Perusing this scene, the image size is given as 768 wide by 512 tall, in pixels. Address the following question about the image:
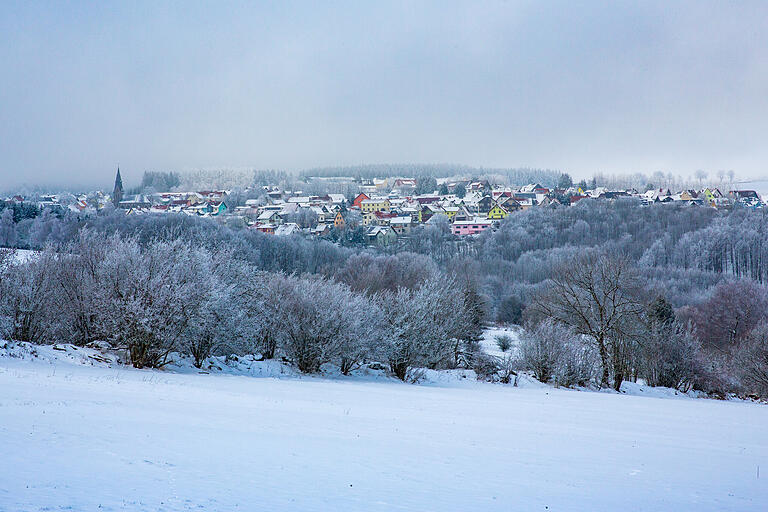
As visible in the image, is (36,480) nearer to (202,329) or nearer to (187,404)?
(187,404)

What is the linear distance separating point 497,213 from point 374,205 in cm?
3464

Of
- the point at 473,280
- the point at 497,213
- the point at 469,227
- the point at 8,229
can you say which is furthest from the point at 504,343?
the point at 497,213

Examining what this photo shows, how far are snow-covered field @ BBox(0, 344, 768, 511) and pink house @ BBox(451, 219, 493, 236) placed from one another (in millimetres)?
111433

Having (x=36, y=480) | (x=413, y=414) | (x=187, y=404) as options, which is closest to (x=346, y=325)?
(x=413, y=414)

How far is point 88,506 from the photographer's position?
5594 millimetres

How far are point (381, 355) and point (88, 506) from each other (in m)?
19.9

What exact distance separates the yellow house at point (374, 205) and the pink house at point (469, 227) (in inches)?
1227

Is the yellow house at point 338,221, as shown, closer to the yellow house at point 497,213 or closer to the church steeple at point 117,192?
the yellow house at point 497,213

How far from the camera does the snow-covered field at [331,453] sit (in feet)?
21.2

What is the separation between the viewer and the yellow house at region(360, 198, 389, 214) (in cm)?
15694

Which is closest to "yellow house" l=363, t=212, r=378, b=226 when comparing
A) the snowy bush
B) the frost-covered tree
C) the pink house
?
the pink house

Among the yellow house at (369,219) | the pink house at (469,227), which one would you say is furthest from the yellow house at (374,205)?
the pink house at (469,227)

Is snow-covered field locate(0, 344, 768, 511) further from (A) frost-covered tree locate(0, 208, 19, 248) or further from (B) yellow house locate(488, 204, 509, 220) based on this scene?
(B) yellow house locate(488, 204, 509, 220)

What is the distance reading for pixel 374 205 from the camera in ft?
531
